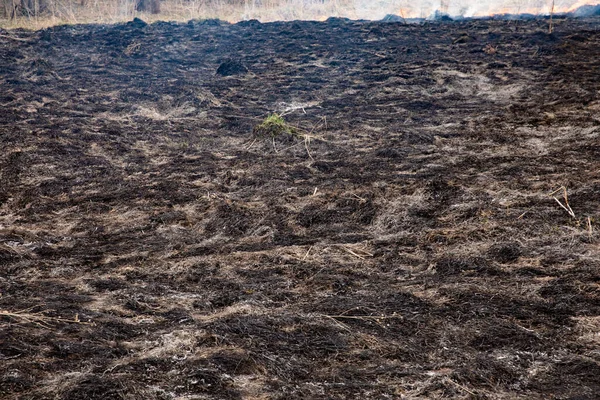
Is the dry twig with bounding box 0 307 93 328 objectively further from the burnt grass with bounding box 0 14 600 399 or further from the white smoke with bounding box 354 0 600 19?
the white smoke with bounding box 354 0 600 19

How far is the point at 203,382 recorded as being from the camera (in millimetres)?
3355

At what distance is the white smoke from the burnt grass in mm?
13886

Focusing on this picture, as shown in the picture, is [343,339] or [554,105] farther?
[554,105]

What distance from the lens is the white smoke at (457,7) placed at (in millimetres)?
25125

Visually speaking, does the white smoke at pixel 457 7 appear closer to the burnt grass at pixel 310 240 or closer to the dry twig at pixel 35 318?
the burnt grass at pixel 310 240

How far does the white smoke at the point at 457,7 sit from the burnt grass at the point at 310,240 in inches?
547

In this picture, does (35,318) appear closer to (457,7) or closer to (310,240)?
(310,240)

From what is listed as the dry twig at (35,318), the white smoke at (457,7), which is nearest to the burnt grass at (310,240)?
the dry twig at (35,318)

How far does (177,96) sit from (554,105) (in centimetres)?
867

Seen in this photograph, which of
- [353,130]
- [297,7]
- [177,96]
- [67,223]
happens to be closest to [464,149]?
[353,130]

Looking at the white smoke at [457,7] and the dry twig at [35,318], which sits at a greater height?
the white smoke at [457,7]

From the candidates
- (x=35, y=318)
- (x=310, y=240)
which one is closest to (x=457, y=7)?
(x=310, y=240)

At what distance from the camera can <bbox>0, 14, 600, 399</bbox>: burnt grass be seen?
138 inches

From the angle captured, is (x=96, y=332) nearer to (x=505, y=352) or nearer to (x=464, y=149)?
(x=505, y=352)
